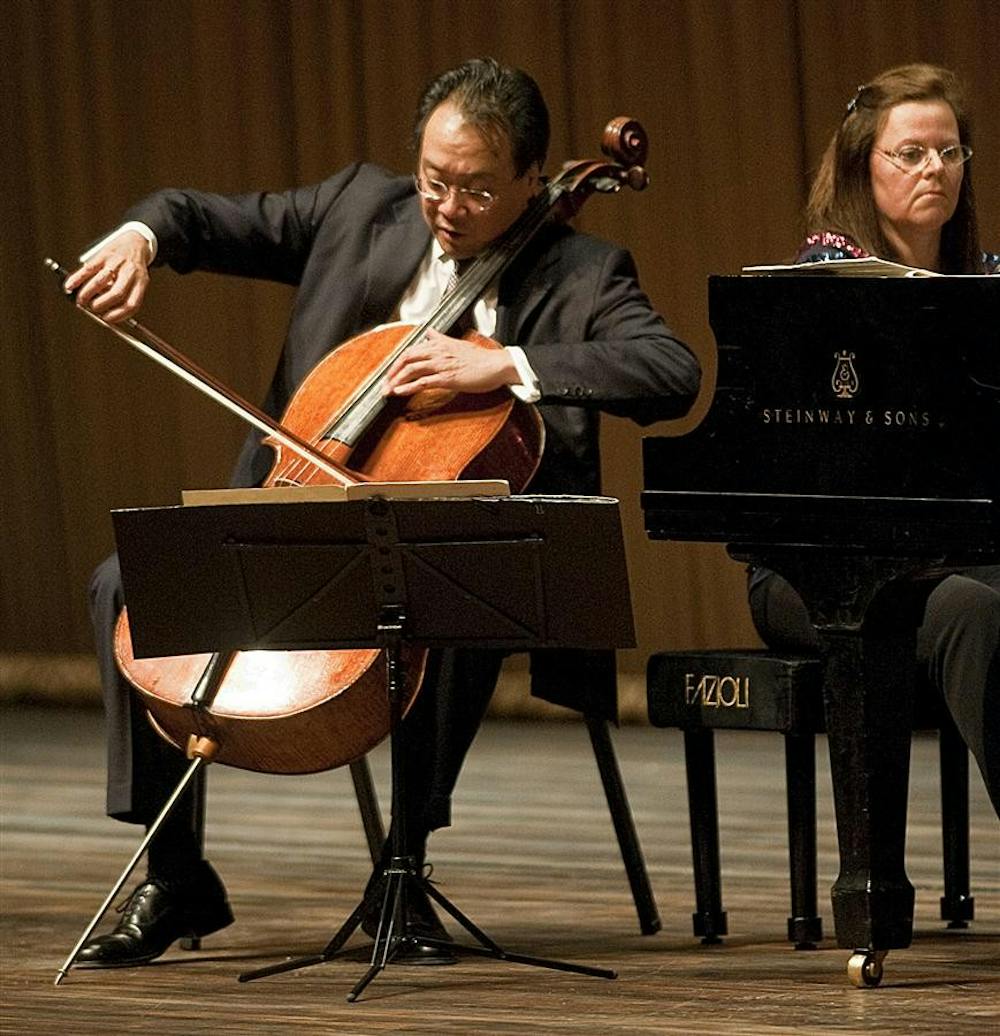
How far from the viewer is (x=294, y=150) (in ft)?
20.0

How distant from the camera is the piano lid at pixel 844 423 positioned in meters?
2.64

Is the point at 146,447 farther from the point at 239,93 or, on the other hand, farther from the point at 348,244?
the point at 348,244

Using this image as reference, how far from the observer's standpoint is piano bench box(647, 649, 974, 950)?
3.08 meters

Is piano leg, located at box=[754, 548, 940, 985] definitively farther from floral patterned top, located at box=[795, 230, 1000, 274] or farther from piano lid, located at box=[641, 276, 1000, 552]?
floral patterned top, located at box=[795, 230, 1000, 274]

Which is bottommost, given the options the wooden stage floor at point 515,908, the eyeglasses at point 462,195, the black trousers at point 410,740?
the wooden stage floor at point 515,908

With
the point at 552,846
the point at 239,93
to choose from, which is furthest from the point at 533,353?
the point at 239,93

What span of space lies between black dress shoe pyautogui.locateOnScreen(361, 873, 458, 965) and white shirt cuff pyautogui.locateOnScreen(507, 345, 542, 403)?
631 mm

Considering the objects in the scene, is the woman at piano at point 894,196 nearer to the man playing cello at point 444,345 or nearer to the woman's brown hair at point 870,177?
the woman's brown hair at point 870,177

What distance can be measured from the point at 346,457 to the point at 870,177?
788 mm

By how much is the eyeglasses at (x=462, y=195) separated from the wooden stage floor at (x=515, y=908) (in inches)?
39.3

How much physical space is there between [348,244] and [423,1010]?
117 cm

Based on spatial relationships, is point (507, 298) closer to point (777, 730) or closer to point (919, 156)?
point (919, 156)

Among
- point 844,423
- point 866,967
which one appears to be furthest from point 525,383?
point 866,967

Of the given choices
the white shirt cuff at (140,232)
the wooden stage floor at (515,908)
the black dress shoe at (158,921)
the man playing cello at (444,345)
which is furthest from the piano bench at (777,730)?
the white shirt cuff at (140,232)
